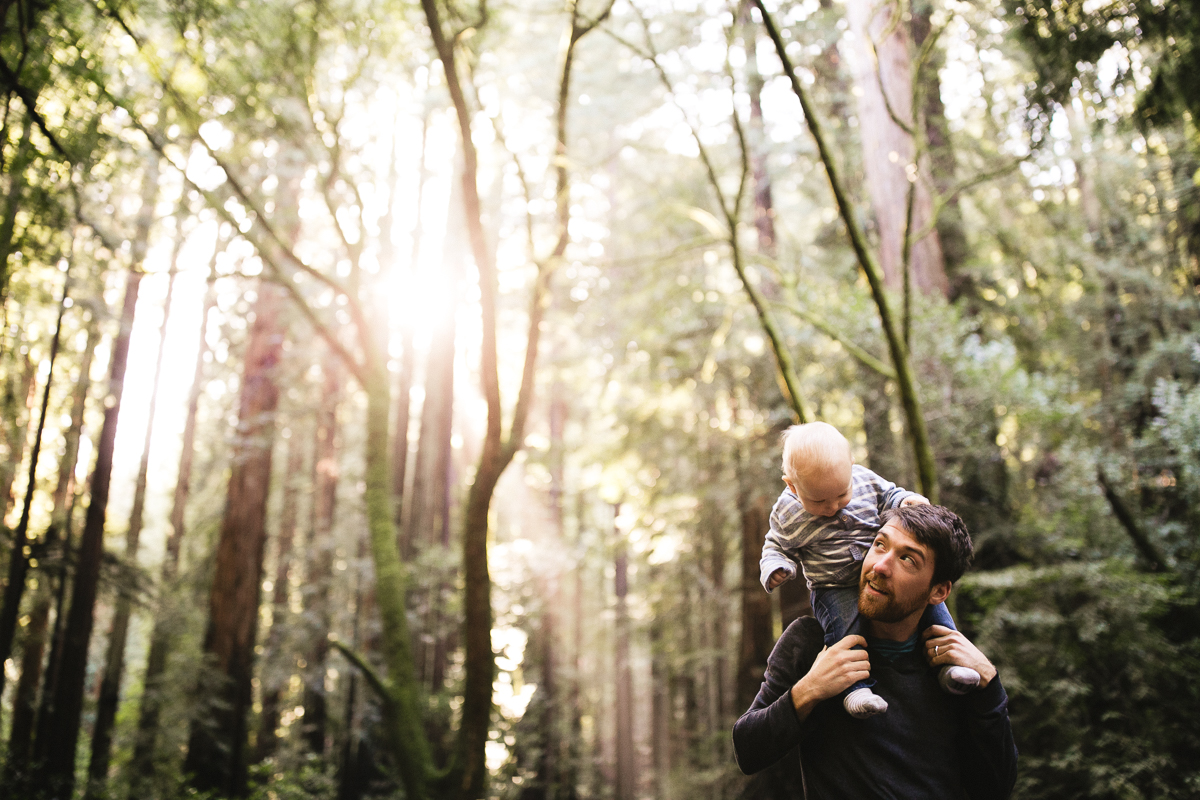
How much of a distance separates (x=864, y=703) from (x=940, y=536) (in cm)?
42

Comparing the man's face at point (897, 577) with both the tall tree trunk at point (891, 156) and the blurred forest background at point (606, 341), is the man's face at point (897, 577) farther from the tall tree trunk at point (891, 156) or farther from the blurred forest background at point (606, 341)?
the tall tree trunk at point (891, 156)

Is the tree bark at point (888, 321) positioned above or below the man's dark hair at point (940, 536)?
above

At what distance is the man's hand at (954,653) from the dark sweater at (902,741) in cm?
4

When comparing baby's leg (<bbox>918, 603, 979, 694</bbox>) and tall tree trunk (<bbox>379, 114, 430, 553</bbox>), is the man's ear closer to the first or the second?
baby's leg (<bbox>918, 603, 979, 694</bbox>)

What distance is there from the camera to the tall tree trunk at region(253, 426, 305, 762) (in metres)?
11.9

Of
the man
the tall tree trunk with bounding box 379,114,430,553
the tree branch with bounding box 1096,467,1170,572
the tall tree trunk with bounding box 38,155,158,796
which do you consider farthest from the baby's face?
the tall tree trunk with bounding box 379,114,430,553

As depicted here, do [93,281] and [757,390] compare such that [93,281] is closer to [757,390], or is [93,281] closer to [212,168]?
[212,168]

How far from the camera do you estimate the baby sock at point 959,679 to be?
60.0 inches

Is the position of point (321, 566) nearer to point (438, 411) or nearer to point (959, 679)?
point (438, 411)

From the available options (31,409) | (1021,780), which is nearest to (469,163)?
(1021,780)

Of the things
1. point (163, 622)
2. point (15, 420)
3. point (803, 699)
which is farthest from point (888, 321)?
point (163, 622)

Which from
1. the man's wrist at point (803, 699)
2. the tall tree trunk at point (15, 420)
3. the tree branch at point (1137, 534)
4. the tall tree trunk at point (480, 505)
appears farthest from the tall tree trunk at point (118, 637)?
the tree branch at point (1137, 534)

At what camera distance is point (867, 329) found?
574 centimetres

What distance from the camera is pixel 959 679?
153 cm
